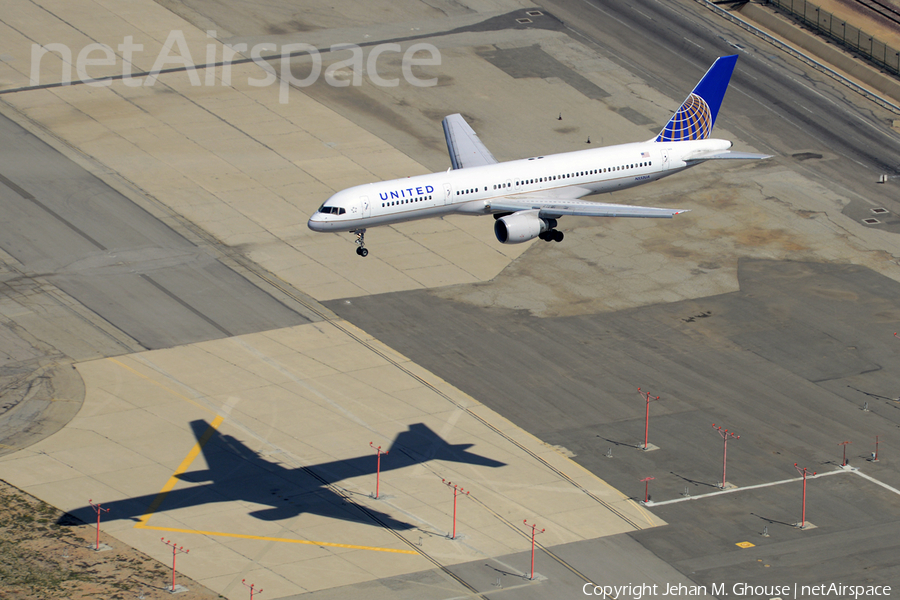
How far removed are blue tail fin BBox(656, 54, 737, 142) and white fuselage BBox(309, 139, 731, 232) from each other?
1308 millimetres

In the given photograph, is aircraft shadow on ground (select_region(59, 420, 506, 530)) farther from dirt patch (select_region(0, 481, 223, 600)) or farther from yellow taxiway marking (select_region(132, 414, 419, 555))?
dirt patch (select_region(0, 481, 223, 600))

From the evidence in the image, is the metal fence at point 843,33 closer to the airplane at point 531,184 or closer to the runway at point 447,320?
the runway at point 447,320

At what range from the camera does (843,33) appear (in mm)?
132625

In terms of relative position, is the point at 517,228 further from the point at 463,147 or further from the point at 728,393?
the point at 728,393

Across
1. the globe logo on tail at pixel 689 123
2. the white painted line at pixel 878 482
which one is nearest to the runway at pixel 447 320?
the white painted line at pixel 878 482

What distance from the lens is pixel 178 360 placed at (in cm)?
8500

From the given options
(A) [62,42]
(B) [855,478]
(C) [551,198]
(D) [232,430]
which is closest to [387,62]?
(A) [62,42]

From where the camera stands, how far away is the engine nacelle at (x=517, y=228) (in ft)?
292

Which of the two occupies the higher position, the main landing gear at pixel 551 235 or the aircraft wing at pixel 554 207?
the aircraft wing at pixel 554 207

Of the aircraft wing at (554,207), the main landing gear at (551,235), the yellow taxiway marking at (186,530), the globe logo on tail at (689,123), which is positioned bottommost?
the yellow taxiway marking at (186,530)

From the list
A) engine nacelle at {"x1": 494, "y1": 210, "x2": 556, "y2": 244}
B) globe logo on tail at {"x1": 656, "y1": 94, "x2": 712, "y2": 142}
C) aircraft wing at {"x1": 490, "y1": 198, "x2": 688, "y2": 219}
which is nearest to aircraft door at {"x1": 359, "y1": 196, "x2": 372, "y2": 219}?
engine nacelle at {"x1": 494, "y1": 210, "x2": 556, "y2": 244}

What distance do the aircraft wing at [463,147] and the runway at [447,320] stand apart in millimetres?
6184

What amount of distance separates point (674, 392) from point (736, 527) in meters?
14.0

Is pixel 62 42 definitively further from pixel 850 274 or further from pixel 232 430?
pixel 850 274
